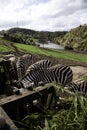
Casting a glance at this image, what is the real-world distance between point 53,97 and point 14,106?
0.82 m

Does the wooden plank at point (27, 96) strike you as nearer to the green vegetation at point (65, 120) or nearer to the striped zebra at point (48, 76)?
the green vegetation at point (65, 120)

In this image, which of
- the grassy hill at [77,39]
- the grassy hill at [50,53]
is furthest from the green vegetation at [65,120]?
the grassy hill at [77,39]

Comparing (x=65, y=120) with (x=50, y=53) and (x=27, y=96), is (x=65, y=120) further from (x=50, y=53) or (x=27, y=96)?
(x=50, y=53)

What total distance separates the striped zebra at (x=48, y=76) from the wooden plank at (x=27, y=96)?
449 cm

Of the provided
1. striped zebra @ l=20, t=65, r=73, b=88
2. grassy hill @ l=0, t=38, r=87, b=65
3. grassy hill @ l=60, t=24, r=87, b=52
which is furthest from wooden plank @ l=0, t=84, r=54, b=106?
grassy hill @ l=60, t=24, r=87, b=52

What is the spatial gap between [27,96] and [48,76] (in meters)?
5.37

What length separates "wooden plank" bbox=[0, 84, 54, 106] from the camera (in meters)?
4.31

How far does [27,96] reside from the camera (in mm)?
4516

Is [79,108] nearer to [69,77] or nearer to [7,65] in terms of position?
[7,65]

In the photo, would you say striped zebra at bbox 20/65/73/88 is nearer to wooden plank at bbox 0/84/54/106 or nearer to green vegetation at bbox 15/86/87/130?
wooden plank at bbox 0/84/54/106

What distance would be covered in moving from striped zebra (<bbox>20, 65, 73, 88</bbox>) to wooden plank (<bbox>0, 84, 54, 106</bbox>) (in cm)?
449

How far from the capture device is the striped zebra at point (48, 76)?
9.59 meters

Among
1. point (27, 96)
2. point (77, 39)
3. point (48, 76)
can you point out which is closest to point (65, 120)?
point (27, 96)

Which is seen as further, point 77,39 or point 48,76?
point 77,39
